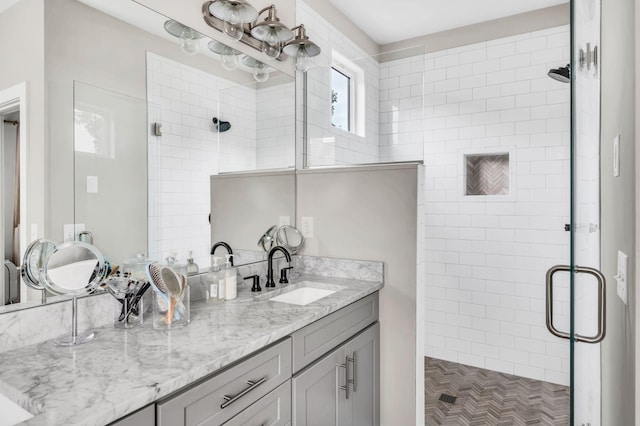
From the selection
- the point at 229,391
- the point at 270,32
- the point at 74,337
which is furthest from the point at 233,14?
the point at 229,391

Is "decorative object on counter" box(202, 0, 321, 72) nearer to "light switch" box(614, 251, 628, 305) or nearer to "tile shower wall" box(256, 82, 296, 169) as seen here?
"tile shower wall" box(256, 82, 296, 169)

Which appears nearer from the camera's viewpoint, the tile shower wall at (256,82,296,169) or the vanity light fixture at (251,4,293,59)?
the vanity light fixture at (251,4,293,59)

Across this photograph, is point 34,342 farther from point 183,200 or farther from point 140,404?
point 183,200

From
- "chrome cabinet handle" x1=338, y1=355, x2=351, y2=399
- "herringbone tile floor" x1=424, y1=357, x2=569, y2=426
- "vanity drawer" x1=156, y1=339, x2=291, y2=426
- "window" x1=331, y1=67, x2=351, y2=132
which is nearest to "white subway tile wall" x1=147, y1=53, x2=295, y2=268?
"window" x1=331, y1=67, x2=351, y2=132

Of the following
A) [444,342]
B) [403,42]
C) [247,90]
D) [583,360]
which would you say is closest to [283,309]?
[583,360]

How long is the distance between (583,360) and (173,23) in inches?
79.8

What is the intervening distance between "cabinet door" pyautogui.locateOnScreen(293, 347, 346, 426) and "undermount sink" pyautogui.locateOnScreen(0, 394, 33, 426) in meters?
0.87

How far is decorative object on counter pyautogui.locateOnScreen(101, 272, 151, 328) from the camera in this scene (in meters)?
1.34

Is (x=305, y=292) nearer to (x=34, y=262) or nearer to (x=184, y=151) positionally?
(x=184, y=151)

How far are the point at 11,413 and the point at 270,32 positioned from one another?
6.80 ft

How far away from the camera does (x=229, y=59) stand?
6.81ft

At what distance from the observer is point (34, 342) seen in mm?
1200

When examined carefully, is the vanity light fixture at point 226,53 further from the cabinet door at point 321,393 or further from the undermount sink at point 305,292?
the cabinet door at point 321,393

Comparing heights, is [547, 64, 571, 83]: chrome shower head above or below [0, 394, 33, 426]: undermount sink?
above
